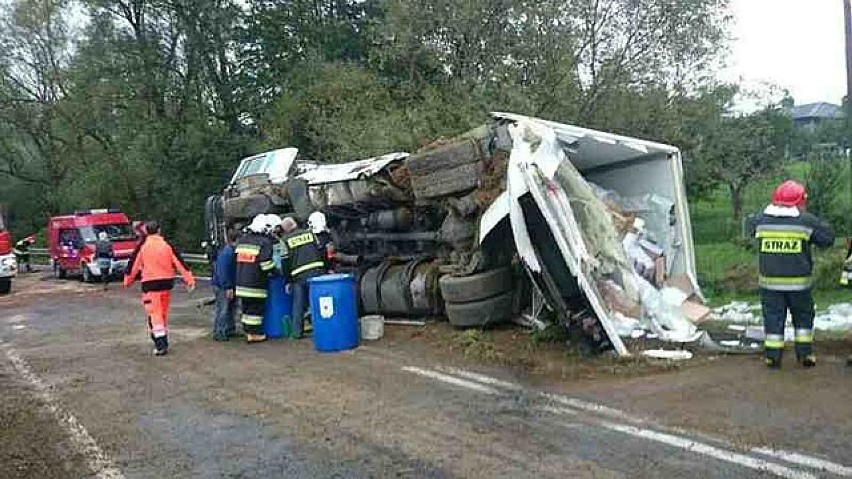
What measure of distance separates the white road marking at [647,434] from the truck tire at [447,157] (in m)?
2.77

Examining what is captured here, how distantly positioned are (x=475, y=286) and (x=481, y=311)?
29cm

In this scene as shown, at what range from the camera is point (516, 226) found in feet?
26.2

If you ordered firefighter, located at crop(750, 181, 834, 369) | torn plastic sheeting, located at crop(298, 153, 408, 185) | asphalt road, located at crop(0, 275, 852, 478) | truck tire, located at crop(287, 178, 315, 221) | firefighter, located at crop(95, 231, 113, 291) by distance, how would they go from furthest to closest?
firefighter, located at crop(95, 231, 113, 291), truck tire, located at crop(287, 178, 315, 221), torn plastic sheeting, located at crop(298, 153, 408, 185), firefighter, located at crop(750, 181, 834, 369), asphalt road, located at crop(0, 275, 852, 478)

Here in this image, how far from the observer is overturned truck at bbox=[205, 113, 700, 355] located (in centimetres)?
798

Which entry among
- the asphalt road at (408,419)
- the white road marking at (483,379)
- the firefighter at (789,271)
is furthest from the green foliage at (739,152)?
the white road marking at (483,379)

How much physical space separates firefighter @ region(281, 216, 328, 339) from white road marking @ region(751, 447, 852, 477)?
233 inches

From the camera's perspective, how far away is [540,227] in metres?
8.11

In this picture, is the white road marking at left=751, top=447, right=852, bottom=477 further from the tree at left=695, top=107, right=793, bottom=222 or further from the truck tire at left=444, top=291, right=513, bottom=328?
the tree at left=695, top=107, right=793, bottom=222

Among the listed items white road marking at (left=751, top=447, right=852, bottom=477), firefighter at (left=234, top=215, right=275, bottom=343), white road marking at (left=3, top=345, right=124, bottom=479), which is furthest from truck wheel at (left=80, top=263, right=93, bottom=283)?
white road marking at (left=751, top=447, right=852, bottom=477)

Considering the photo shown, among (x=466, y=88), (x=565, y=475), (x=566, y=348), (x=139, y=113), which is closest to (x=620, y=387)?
(x=566, y=348)

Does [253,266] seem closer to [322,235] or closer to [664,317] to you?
[322,235]

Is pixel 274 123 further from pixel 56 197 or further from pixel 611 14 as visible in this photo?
pixel 56 197

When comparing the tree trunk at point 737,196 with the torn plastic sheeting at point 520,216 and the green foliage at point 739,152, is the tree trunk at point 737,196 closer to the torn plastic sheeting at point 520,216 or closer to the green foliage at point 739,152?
the green foliage at point 739,152

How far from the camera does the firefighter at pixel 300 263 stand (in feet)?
32.2
